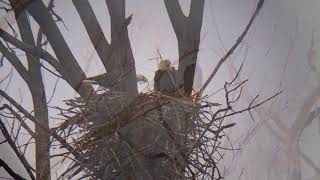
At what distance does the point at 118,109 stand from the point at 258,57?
349mm

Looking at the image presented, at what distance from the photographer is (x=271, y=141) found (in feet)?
2.89

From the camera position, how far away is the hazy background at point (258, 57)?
2.62ft

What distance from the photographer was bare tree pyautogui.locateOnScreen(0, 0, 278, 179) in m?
0.64

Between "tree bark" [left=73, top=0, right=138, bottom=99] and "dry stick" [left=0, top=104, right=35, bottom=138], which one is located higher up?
"tree bark" [left=73, top=0, right=138, bottom=99]

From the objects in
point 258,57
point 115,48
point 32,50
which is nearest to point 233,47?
point 258,57

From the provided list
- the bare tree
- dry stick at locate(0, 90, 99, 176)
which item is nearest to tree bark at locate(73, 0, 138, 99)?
the bare tree

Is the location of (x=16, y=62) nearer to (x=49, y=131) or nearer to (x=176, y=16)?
(x=49, y=131)

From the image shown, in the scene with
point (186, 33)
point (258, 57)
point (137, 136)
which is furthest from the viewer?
point (258, 57)

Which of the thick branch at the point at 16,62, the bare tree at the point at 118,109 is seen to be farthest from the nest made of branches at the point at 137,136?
the thick branch at the point at 16,62

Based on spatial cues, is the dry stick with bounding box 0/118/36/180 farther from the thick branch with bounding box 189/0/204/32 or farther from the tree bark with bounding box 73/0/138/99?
the thick branch with bounding box 189/0/204/32

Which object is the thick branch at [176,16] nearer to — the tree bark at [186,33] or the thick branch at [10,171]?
the tree bark at [186,33]

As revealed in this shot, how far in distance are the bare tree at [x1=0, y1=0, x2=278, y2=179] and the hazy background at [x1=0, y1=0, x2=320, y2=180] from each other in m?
0.04

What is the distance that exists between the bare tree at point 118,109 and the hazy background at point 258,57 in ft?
0.14

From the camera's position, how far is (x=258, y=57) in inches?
34.5
